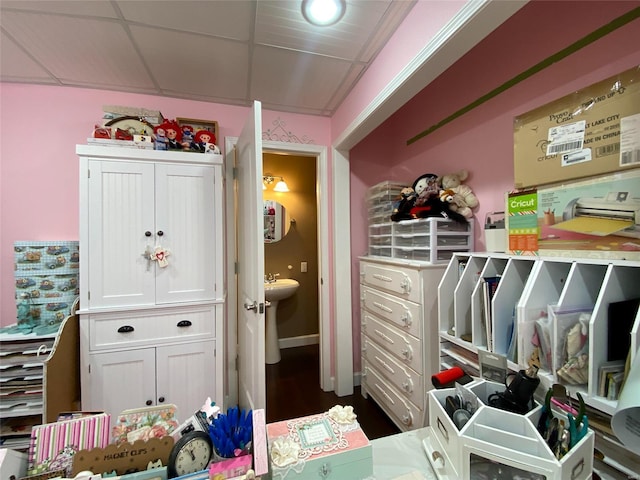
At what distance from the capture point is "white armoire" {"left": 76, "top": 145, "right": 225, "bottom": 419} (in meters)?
1.63

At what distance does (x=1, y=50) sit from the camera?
1.55 meters

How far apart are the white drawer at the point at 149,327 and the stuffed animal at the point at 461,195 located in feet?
5.71

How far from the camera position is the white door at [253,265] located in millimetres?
1438

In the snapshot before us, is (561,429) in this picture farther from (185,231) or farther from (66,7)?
(66,7)

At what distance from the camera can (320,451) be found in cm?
63

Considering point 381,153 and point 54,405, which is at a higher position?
point 381,153

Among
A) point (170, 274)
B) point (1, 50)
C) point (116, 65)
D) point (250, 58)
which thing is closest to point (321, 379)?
point (170, 274)

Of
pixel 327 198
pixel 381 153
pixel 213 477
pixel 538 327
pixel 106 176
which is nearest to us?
pixel 213 477

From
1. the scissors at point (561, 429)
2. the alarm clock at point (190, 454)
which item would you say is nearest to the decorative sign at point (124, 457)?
the alarm clock at point (190, 454)

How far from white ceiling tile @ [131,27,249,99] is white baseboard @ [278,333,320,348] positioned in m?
2.75

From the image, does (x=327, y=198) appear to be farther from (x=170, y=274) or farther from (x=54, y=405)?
(x=54, y=405)

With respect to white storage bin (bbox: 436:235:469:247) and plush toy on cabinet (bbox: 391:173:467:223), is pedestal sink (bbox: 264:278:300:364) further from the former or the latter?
white storage bin (bbox: 436:235:469:247)

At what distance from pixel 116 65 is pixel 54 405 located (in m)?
1.99

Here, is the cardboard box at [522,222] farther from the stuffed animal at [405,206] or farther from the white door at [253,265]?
the white door at [253,265]
